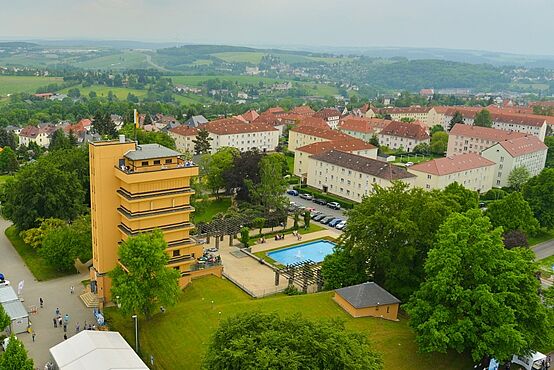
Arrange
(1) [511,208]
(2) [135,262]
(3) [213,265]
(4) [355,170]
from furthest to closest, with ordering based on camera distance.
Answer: (4) [355,170], (1) [511,208], (3) [213,265], (2) [135,262]

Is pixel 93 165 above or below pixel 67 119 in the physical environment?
above

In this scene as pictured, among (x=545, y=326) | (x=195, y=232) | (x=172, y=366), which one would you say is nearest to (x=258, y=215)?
(x=195, y=232)

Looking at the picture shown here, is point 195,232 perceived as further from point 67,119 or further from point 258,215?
point 67,119

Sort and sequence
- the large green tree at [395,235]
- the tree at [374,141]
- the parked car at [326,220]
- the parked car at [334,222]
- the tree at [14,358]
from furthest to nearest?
the tree at [374,141] → the parked car at [326,220] → the parked car at [334,222] → the large green tree at [395,235] → the tree at [14,358]

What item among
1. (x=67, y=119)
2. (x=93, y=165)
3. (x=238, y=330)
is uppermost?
(x=93, y=165)

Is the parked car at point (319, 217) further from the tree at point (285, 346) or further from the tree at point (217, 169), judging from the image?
the tree at point (285, 346)

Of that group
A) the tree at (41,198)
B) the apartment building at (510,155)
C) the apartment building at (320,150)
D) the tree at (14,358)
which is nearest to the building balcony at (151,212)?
the tree at (14,358)
